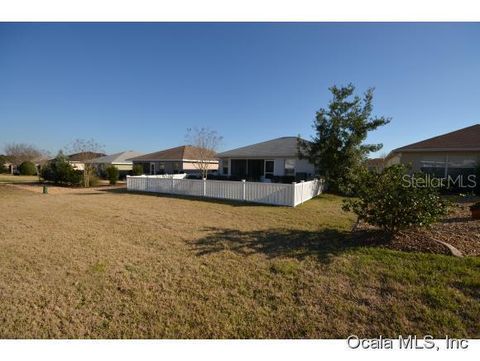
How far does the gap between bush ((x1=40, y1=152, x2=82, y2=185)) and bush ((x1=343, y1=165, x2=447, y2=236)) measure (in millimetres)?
20445

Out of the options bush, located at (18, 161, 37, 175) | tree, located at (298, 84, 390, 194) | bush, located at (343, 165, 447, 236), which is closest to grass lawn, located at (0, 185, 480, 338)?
bush, located at (343, 165, 447, 236)

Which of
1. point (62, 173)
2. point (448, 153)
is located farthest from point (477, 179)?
point (62, 173)

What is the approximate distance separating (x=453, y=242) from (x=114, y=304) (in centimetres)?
635

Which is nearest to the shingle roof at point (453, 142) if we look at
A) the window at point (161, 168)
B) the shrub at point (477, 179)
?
the shrub at point (477, 179)

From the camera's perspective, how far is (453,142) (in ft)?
51.2

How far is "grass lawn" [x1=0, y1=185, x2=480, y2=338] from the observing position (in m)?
2.74

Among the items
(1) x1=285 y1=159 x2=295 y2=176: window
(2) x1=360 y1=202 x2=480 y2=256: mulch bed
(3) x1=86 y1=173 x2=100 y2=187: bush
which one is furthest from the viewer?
(3) x1=86 y1=173 x2=100 y2=187: bush

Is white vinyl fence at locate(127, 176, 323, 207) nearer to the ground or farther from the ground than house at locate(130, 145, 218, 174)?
nearer to the ground

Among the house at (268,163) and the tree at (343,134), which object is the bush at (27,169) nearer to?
the house at (268,163)

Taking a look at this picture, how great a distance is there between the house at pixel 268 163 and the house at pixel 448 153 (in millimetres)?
6643

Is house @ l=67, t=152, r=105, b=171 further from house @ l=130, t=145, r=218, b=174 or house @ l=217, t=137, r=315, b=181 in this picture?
house @ l=217, t=137, r=315, b=181

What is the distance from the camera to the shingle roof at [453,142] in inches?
584
